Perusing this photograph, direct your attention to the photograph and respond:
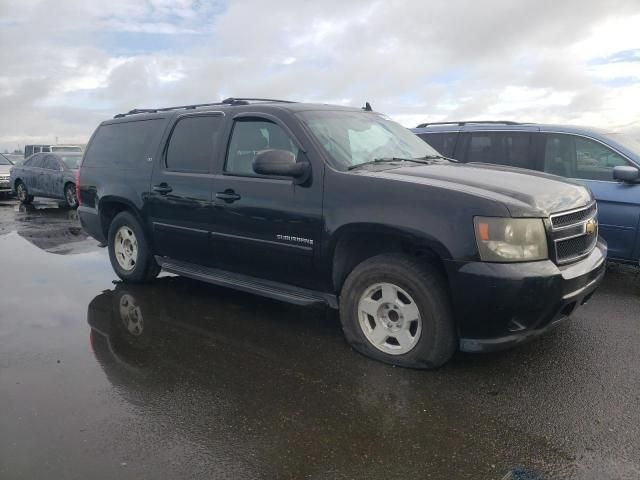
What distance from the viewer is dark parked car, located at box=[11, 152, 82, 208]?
1399 centimetres

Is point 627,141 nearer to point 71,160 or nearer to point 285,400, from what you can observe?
point 285,400

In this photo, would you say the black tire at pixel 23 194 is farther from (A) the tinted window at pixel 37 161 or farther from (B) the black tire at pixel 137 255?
(B) the black tire at pixel 137 255

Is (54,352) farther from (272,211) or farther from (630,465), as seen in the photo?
(630,465)

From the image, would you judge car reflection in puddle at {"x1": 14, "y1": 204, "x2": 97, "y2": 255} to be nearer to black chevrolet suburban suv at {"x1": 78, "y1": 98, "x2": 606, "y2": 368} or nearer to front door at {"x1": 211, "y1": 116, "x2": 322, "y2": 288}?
black chevrolet suburban suv at {"x1": 78, "y1": 98, "x2": 606, "y2": 368}

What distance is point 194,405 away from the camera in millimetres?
3361

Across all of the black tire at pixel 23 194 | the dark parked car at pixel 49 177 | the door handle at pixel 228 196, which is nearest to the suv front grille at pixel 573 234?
the door handle at pixel 228 196

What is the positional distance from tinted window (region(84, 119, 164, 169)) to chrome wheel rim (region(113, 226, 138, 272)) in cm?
74

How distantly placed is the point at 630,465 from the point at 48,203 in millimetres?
16989

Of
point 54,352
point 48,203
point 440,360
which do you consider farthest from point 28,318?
point 48,203

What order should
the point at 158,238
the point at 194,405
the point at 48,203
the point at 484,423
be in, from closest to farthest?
1. the point at 484,423
2. the point at 194,405
3. the point at 158,238
4. the point at 48,203

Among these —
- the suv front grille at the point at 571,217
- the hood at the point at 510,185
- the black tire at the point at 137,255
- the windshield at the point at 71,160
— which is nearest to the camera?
the hood at the point at 510,185

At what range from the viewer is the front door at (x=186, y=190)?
503 cm

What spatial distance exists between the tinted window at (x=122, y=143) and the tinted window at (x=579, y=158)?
14.7 ft

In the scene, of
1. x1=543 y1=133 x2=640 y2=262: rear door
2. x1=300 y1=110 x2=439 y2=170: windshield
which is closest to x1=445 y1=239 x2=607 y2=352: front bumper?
x1=300 y1=110 x2=439 y2=170: windshield
